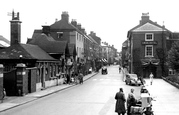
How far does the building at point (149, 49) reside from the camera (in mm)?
59844

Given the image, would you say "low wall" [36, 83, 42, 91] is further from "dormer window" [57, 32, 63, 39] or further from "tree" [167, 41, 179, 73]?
"dormer window" [57, 32, 63, 39]

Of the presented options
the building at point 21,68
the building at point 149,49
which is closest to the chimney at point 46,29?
the building at point 21,68

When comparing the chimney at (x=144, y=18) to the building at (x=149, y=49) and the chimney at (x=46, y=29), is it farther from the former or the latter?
the chimney at (x=46, y=29)

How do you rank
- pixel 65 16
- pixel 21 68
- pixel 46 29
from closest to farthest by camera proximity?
1. pixel 21 68
2. pixel 46 29
3. pixel 65 16

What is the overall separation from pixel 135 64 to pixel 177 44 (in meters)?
23.4

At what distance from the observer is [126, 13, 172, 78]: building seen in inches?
2356

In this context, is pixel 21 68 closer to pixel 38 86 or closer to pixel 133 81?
pixel 38 86

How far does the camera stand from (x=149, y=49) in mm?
60562

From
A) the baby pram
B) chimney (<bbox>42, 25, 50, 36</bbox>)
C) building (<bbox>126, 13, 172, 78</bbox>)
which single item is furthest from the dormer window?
the baby pram

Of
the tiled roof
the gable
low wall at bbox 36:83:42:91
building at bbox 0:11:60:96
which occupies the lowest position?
low wall at bbox 36:83:42:91

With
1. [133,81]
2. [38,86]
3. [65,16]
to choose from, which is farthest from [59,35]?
[38,86]

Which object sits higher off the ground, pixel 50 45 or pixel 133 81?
pixel 50 45

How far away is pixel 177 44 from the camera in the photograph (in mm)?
37906

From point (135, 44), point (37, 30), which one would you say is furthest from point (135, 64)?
point (37, 30)
